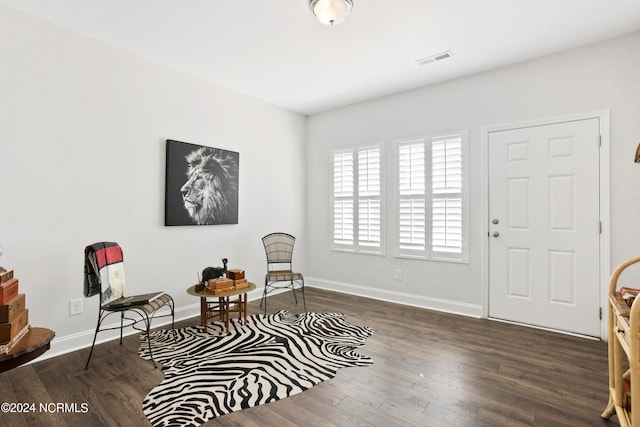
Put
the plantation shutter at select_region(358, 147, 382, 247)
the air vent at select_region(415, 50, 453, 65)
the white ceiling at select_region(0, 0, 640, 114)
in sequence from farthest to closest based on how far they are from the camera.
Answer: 1. the plantation shutter at select_region(358, 147, 382, 247)
2. the air vent at select_region(415, 50, 453, 65)
3. the white ceiling at select_region(0, 0, 640, 114)

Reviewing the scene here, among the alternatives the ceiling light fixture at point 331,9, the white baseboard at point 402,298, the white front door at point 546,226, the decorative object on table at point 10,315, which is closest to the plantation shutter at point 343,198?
the white baseboard at point 402,298

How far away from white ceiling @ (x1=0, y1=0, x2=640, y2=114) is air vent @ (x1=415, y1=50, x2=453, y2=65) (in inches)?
2.6

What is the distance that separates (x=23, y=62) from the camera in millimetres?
2635

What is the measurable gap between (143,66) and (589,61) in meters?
4.38

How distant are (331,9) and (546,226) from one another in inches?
115

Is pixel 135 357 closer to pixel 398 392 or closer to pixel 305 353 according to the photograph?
pixel 305 353

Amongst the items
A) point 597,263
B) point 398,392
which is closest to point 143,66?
point 398,392

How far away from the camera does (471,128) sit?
379 cm

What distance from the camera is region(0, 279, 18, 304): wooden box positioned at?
1424mm

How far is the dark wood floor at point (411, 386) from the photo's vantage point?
6.26 ft

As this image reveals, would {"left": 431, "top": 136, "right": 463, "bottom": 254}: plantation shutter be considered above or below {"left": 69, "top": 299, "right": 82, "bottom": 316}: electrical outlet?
above

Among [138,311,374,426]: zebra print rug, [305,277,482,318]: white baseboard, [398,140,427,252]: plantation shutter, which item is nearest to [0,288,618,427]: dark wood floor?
[138,311,374,426]: zebra print rug

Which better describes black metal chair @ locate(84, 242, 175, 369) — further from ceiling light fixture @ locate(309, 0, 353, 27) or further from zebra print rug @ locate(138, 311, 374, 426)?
ceiling light fixture @ locate(309, 0, 353, 27)

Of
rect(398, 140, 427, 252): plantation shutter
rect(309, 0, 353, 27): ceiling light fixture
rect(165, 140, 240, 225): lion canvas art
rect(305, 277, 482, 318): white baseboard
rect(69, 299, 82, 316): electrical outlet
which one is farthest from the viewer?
rect(398, 140, 427, 252): plantation shutter
